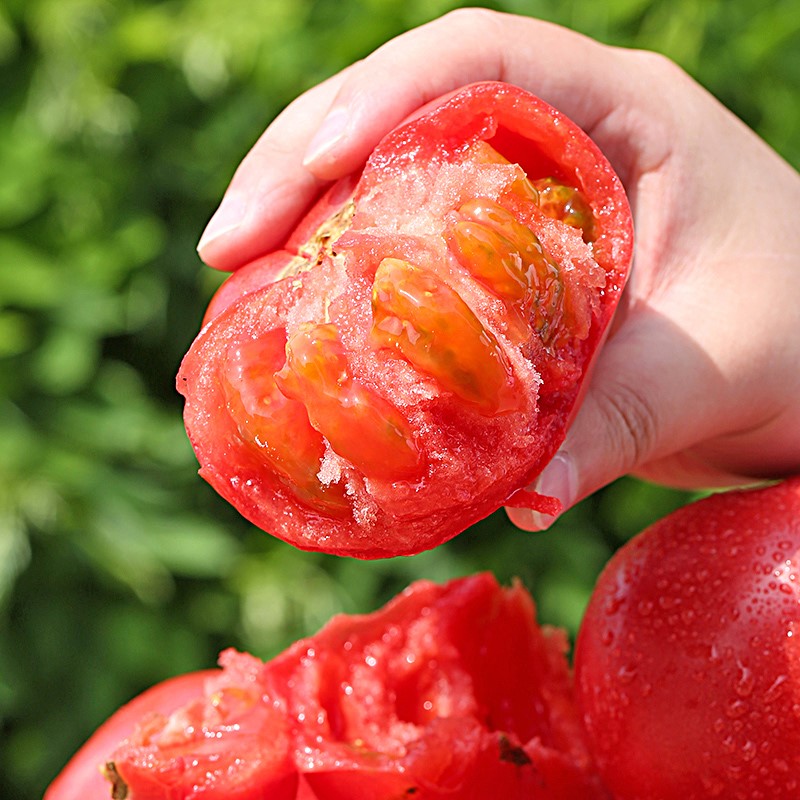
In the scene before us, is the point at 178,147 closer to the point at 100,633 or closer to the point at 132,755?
the point at 100,633

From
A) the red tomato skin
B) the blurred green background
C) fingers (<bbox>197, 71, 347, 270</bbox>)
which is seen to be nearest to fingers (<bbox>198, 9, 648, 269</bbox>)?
fingers (<bbox>197, 71, 347, 270</bbox>)

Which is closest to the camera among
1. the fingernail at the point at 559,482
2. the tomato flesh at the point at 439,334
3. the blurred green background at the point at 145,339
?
the tomato flesh at the point at 439,334

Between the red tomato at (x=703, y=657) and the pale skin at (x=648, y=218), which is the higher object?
the pale skin at (x=648, y=218)

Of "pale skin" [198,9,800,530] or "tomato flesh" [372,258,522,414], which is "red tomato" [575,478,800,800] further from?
"tomato flesh" [372,258,522,414]

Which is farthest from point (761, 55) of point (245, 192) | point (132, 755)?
point (132, 755)

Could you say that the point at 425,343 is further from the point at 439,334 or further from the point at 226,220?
the point at 226,220

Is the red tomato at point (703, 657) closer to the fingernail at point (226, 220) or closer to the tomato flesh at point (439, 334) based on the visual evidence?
the tomato flesh at point (439, 334)

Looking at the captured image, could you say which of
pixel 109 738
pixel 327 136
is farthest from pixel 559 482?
pixel 109 738

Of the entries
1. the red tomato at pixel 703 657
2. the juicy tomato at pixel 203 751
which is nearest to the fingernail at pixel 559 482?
the red tomato at pixel 703 657
